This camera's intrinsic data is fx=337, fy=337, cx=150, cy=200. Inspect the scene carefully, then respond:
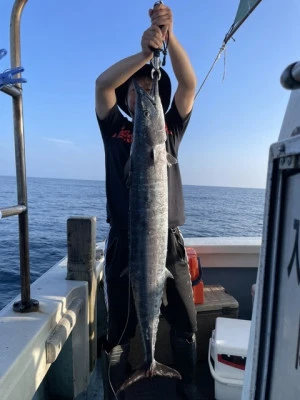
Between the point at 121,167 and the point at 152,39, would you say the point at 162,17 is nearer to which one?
the point at 152,39

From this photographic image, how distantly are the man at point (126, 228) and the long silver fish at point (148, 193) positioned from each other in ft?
0.94

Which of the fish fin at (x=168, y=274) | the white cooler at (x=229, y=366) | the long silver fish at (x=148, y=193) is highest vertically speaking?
the long silver fish at (x=148, y=193)

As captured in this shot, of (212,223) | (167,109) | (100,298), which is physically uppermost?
(167,109)

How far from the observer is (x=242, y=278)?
14.5 ft

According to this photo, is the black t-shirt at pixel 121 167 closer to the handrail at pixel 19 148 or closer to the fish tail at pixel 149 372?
the handrail at pixel 19 148

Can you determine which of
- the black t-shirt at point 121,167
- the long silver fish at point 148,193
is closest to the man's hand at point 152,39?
the long silver fish at point 148,193

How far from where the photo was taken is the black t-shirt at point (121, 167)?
2439mm

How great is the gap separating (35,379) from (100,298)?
5.61 feet

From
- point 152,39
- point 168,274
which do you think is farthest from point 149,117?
point 168,274

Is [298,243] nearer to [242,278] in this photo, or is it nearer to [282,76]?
[282,76]

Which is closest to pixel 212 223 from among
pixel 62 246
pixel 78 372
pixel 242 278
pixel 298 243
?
pixel 62 246

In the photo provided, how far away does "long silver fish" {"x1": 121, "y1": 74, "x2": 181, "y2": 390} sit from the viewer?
2.00 m

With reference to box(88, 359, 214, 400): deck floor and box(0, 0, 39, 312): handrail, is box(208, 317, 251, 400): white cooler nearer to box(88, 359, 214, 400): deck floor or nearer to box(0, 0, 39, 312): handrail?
box(88, 359, 214, 400): deck floor

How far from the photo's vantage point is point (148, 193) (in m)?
2.00
